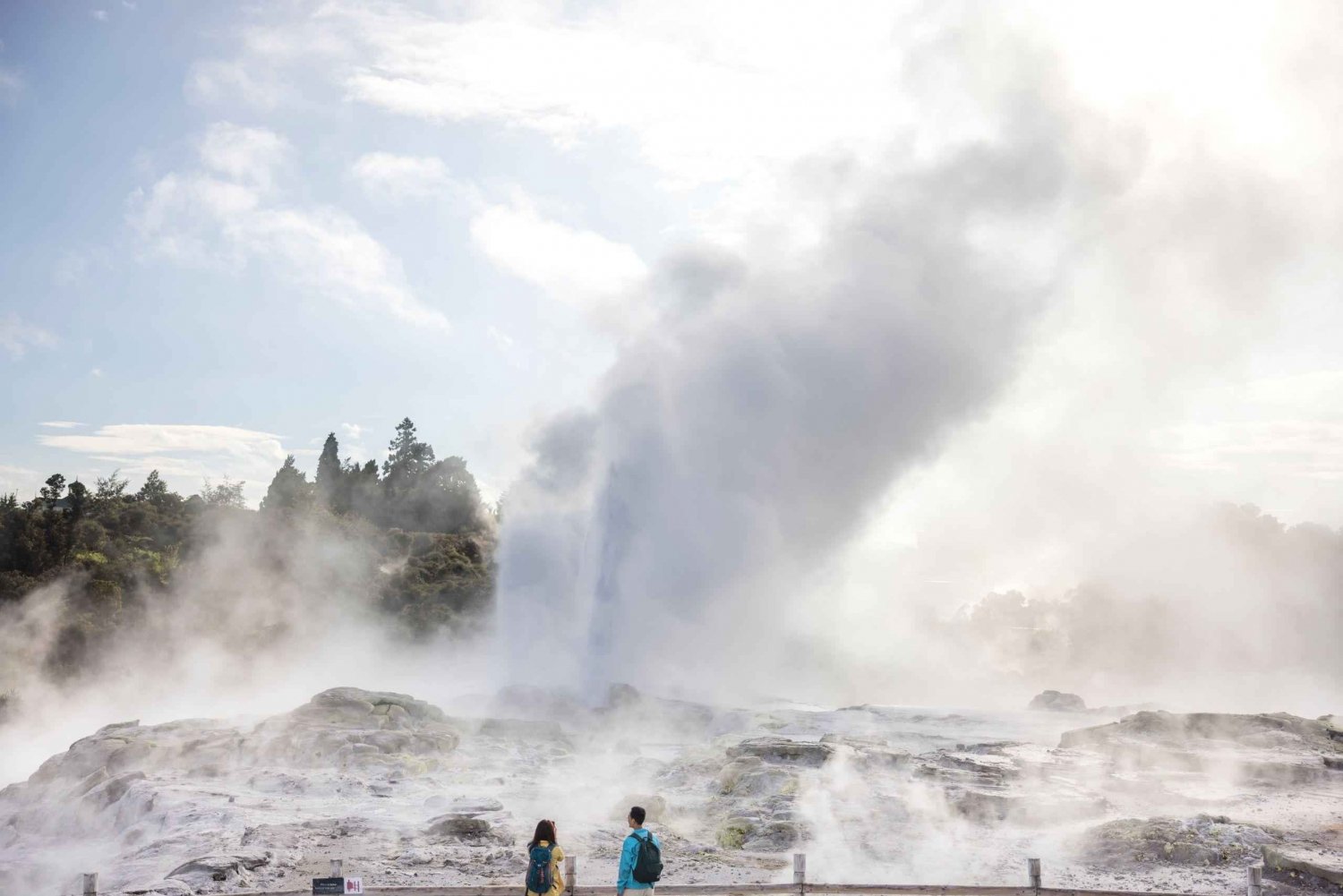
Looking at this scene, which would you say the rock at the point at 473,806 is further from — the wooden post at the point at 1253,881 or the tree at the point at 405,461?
the tree at the point at 405,461

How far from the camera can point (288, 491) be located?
64.2 metres

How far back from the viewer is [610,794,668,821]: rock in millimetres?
15000

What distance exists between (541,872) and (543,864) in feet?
0.21

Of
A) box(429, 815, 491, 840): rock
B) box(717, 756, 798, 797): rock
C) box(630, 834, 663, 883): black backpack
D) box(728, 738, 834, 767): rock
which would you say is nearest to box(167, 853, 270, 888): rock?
box(429, 815, 491, 840): rock

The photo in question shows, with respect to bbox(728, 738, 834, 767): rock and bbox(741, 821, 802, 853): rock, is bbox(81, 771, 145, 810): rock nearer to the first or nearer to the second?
bbox(741, 821, 802, 853): rock

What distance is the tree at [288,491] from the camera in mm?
61775

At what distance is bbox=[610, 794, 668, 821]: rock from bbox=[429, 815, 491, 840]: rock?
223 cm

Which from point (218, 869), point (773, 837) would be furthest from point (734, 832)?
point (218, 869)

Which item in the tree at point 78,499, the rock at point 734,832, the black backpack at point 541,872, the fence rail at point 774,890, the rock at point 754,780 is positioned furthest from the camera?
the tree at point 78,499

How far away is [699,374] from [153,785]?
75.5 feet

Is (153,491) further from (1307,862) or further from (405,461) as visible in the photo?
(1307,862)

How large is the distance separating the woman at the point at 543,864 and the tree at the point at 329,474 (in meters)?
67.0

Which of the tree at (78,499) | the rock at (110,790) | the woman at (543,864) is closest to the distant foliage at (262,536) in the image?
the tree at (78,499)

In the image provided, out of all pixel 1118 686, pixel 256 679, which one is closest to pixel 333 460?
pixel 256 679
